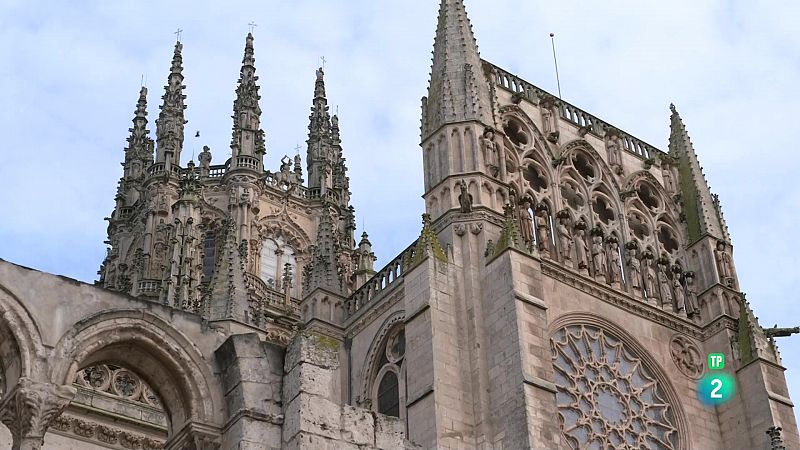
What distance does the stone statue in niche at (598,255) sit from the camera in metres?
25.6

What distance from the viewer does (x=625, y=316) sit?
25.4 m

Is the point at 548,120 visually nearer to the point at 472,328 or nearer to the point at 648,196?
the point at 648,196

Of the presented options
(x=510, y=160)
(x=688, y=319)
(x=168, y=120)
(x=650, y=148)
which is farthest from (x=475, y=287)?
(x=168, y=120)

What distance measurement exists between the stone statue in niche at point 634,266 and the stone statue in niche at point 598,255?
762mm

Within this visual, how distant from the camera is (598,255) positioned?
84.9 feet

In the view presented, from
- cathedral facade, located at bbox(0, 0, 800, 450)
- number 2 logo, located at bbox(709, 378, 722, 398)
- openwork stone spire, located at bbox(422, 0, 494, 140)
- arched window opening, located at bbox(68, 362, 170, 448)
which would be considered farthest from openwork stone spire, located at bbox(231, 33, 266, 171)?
arched window opening, located at bbox(68, 362, 170, 448)

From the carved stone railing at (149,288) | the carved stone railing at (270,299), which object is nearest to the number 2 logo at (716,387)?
the carved stone railing at (270,299)

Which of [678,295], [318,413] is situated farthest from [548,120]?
[318,413]

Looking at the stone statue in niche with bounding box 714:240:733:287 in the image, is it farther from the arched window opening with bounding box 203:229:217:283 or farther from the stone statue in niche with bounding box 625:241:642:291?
the arched window opening with bounding box 203:229:217:283

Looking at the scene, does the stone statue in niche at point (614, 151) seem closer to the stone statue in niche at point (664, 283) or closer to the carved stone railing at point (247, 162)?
the stone statue in niche at point (664, 283)

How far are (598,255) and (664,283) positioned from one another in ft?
7.03

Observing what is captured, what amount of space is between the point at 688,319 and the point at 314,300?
Result: 28.3 feet

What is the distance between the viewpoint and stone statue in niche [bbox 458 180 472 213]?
2352 cm

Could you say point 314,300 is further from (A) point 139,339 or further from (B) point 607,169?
(A) point 139,339
